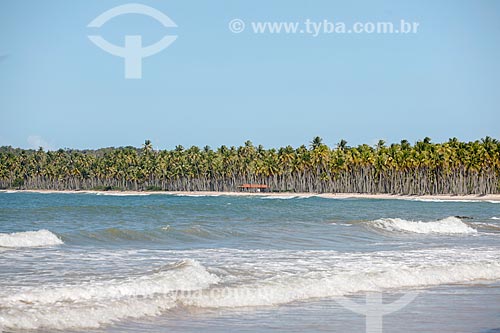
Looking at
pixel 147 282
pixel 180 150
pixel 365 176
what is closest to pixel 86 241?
pixel 147 282

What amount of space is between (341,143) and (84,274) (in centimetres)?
12945

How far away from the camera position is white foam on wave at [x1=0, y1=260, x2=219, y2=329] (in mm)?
11477

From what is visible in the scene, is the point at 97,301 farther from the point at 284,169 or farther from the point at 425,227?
the point at 284,169

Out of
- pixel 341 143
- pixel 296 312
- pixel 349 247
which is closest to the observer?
pixel 296 312

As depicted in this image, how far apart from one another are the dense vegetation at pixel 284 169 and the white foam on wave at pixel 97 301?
10258 centimetres

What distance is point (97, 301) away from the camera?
1299 centimetres

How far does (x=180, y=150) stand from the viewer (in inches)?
6540

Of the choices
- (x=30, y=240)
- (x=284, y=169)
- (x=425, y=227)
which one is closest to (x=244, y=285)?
(x=30, y=240)

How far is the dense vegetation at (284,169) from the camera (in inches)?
4572

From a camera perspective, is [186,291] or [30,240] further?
[30,240]

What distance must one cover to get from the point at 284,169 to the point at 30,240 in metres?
123

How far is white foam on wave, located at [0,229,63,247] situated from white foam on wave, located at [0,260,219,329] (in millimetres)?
8667

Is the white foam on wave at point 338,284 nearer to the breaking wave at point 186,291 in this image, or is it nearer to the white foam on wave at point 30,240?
the breaking wave at point 186,291

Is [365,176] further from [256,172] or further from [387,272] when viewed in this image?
[387,272]
